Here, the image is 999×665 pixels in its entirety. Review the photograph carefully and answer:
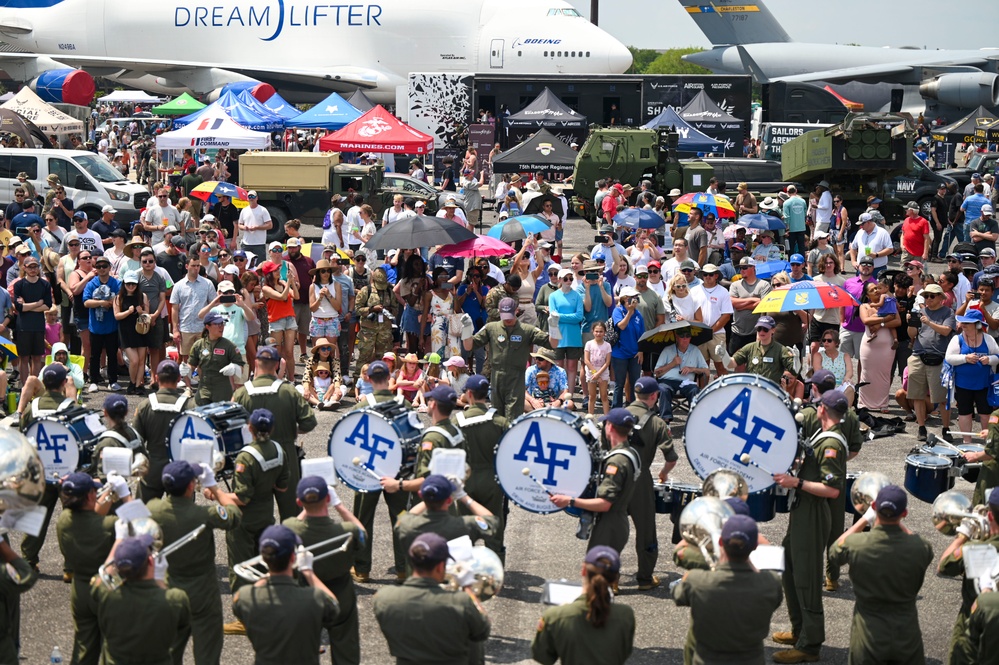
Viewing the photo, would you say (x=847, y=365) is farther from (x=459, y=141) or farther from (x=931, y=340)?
(x=459, y=141)

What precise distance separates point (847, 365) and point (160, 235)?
36.5 feet

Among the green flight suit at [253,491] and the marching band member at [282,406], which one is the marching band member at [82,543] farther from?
the marching band member at [282,406]

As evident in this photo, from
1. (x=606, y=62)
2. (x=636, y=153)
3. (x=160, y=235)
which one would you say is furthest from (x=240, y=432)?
(x=606, y=62)

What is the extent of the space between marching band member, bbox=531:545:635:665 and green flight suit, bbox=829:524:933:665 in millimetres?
1687

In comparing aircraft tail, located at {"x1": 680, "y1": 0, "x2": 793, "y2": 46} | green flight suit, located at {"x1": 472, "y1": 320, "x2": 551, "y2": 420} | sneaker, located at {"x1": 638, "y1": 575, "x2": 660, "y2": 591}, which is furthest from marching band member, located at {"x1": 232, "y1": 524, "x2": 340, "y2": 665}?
aircraft tail, located at {"x1": 680, "y1": 0, "x2": 793, "y2": 46}

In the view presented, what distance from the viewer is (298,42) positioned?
169 ft

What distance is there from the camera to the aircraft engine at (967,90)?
48.6 metres

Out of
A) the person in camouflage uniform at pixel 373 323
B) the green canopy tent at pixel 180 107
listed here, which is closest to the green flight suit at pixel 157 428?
the person in camouflage uniform at pixel 373 323

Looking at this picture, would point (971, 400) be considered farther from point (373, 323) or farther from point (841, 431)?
point (373, 323)

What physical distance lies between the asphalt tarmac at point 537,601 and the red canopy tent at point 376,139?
1648 cm

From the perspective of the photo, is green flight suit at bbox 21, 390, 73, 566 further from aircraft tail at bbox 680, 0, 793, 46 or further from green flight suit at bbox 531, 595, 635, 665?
aircraft tail at bbox 680, 0, 793, 46

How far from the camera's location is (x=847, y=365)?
1386 centimetres

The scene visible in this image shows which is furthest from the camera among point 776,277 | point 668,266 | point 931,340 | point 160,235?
point 160,235

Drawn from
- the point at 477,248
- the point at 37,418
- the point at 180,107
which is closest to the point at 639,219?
the point at 477,248
